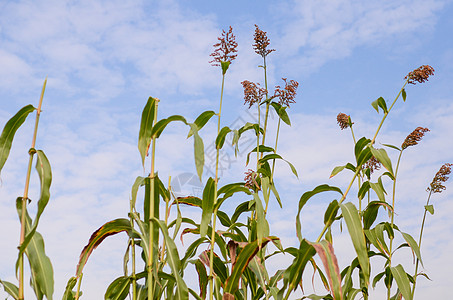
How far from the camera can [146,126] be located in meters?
1.45

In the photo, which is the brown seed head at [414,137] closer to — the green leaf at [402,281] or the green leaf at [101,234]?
the green leaf at [402,281]

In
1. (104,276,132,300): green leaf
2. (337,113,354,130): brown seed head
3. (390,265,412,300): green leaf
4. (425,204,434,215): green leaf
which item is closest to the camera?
(104,276,132,300): green leaf

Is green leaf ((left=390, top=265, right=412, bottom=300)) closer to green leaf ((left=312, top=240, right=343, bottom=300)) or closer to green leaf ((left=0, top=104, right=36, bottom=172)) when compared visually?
green leaf ((left=312, top=240, right=343, bottom=300))

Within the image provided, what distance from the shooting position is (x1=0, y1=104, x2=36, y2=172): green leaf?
4.32 ft

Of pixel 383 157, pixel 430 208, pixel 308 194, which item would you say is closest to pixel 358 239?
pixel 308 194

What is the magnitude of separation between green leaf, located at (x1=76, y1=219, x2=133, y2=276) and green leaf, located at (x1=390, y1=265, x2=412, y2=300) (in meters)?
1.19

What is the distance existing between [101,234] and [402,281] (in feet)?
4.25

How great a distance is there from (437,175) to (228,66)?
1384mm

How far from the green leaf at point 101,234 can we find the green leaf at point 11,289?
26 cm

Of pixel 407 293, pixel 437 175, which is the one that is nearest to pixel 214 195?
pixel 407 293

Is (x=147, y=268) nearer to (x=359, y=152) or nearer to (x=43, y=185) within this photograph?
(x=43, y=185)

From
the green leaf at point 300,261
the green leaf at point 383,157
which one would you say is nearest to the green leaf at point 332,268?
the green leaf at point 300,261

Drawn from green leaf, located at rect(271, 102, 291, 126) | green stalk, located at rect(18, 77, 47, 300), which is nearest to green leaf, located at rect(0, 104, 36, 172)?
green stalk, located at rect(18, 77, 47, 300)

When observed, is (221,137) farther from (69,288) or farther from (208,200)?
(69,288)
